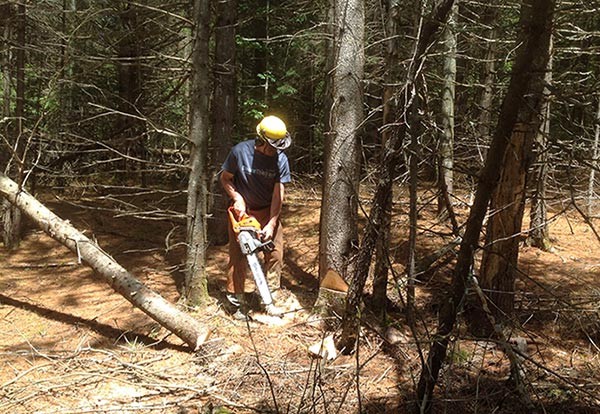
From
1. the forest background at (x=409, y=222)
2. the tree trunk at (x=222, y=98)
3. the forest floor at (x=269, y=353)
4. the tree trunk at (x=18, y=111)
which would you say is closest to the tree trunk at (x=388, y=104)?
the forest background at (x=409, y=222)

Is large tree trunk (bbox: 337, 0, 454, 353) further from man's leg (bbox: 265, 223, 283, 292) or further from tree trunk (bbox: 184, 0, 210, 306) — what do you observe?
tree trunk (bbox: 184, 0, 210, 306)

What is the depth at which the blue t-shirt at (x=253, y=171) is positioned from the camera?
5527 mm

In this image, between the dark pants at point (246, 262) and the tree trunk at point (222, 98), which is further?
the tree trunk at point (222, 98)

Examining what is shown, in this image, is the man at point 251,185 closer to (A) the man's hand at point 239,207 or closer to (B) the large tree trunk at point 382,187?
(A) the man's hand at point 239,207

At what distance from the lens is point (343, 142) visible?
16.8ft

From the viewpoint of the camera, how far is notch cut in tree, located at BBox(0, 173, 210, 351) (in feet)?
15.7

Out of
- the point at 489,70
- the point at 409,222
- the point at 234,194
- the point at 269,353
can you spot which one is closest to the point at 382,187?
the point at 409,222

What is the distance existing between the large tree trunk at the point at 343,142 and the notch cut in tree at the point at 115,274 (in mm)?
1614

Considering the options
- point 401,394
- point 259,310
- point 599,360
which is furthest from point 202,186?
point 599,360

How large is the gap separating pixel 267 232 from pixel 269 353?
141 cm

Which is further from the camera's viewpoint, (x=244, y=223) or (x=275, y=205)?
(x=275, y=205)

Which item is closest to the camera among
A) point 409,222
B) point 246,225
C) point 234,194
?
point 409,222

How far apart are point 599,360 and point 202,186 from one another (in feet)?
14.7

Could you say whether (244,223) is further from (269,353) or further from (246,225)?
(269,353)
